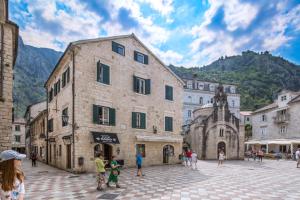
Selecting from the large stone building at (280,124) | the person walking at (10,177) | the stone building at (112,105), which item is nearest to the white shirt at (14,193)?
the person walking at (10,177)

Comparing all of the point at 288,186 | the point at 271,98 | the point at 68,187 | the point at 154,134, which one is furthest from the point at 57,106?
the point at 271,98

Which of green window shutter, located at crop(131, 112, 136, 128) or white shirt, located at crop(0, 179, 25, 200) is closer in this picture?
white shirt, located at crop(0, 179, 25, 200)

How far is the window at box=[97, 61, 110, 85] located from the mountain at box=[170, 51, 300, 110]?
1673 inches

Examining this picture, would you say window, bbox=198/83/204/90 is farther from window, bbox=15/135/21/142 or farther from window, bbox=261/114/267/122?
window, bbox=15/135/21/142

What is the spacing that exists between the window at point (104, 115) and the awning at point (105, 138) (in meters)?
0.92

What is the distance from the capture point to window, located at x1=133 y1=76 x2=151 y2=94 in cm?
2055

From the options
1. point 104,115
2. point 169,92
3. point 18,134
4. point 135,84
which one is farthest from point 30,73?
point 104,115

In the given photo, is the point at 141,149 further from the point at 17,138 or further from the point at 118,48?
the point at 17,138

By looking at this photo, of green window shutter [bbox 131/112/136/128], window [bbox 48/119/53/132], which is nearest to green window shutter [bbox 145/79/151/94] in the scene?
green window shutter [bbox 131/112/136/128]

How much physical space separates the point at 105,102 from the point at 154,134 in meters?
6.16

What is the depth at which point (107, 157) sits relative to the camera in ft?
60.1

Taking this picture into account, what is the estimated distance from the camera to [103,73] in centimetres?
1817

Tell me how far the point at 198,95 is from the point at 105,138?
4150cm

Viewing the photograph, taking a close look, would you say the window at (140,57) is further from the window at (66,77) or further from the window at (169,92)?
the window at (66,77)
